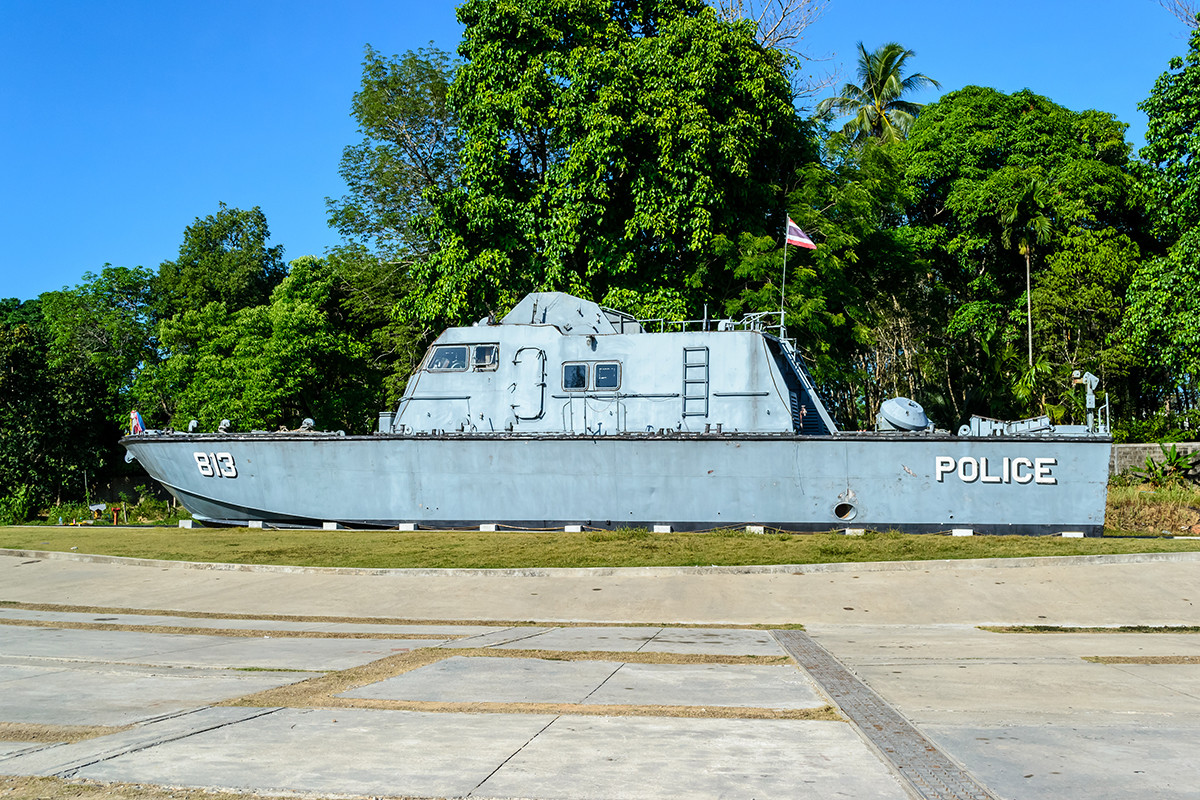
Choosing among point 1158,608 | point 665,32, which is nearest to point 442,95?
point 665,32

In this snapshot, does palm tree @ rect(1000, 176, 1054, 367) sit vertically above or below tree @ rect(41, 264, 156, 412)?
above

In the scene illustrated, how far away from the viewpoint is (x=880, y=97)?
148 ft

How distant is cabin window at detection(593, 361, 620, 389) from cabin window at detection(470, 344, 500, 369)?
7.66 ft

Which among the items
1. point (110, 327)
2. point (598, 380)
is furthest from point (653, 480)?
point (110, 327)

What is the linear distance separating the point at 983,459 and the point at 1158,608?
680 centimetres

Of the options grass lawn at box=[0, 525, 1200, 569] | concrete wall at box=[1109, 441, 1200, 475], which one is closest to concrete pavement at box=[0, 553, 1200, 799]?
grass lawn at box=[0, 525, 1200, 569]

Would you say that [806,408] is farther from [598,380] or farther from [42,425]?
[42,425]

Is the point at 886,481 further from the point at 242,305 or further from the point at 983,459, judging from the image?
the point at 242,305

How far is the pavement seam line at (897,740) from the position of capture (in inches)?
157

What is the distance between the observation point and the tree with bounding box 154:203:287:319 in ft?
140

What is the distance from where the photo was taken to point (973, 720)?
5328mm

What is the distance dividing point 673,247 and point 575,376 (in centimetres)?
795

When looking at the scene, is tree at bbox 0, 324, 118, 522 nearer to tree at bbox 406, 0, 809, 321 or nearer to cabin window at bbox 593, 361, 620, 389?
tree at bbox 406, 0, 809, 321

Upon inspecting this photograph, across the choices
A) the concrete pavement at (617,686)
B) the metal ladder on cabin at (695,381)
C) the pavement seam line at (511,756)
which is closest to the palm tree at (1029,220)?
the metal ladder on cabin at (695,381)
